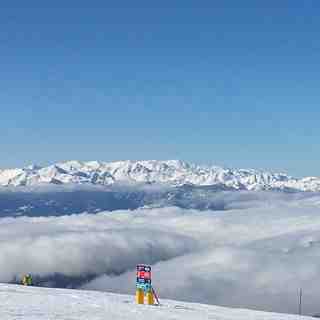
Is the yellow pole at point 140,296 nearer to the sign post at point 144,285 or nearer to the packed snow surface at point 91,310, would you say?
the sign post at point 144,285

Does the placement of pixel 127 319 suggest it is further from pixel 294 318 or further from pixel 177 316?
pixel 294 318

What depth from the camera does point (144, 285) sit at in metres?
35.5

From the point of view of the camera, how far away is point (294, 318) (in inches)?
1443

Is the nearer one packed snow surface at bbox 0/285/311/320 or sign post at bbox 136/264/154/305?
packed snow surface at bbox 0/285/311/320

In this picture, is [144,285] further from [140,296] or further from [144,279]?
Answer: [140,296]

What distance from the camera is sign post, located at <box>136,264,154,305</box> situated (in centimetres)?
3544

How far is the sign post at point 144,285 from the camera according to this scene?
116 feet

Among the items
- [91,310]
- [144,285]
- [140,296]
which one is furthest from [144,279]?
[91,310]

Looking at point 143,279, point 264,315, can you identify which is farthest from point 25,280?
point 264,315

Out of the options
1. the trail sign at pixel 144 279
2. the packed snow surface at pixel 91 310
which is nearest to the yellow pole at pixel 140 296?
the trail sign at pixel 144 279

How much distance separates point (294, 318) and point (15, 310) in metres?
17.8

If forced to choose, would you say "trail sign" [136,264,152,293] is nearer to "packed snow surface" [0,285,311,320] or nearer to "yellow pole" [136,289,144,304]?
"yellow pole" [136,289,144,304]

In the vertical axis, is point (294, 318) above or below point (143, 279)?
below

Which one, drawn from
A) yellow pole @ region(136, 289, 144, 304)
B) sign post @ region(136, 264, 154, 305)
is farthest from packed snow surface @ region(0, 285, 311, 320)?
yellow pole @ region(136, 289, 144, 304)
